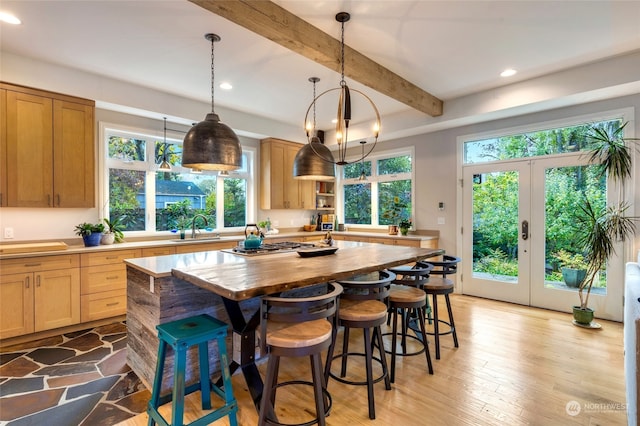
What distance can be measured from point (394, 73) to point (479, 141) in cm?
199

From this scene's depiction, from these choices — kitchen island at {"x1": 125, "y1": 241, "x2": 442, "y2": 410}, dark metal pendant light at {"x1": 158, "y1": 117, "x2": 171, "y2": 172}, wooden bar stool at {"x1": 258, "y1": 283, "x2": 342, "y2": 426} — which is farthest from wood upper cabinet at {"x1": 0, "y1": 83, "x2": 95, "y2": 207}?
wooden bar stool at {"x1": 258, "y1": 283, "x2": 342, "y2": 426}

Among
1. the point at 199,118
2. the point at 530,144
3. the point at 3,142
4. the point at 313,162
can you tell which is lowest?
the point at 313,162

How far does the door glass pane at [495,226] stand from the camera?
14.6ft

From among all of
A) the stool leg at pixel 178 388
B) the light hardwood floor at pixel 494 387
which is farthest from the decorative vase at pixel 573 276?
the stool leg at pixel 178 388

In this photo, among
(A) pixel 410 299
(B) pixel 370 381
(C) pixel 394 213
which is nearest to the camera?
(B) pixel 370 381

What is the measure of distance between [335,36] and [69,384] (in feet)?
11.9

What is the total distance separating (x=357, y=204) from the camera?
6527 mm

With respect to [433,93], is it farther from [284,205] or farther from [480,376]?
[480,376]

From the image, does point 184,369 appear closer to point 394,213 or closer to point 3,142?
point 3,142

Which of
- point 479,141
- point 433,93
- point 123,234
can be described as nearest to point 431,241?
point 479,141

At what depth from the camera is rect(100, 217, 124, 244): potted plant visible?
3854 mm

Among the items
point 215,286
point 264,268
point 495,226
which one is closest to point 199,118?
point 264,268

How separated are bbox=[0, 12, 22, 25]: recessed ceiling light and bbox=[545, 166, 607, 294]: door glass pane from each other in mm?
5880

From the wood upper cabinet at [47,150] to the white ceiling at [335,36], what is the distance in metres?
0.49
